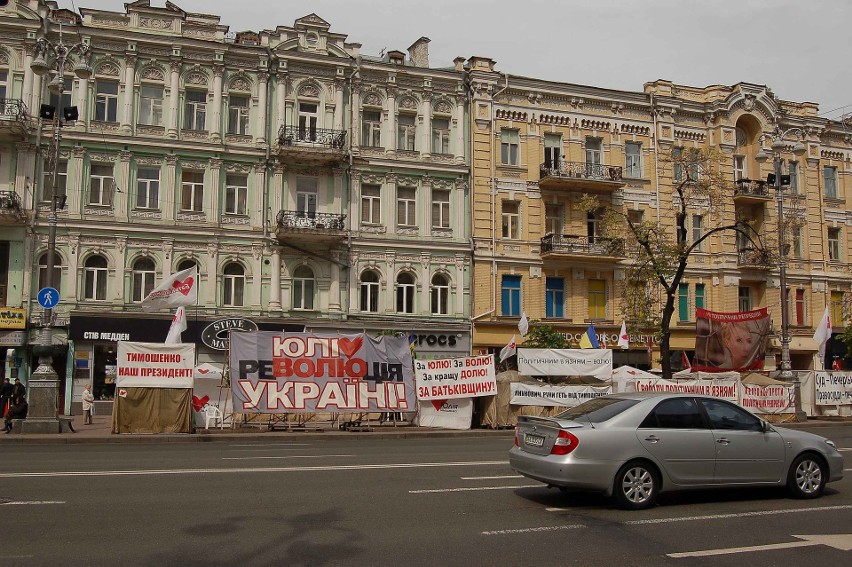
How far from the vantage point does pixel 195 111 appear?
3219 cm

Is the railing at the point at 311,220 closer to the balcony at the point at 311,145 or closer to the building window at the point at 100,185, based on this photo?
the balcony at the point at 311,145

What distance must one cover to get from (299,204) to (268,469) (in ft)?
70.9

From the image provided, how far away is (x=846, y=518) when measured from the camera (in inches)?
357

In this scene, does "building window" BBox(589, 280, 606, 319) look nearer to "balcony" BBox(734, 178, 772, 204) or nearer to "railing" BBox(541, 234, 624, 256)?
"railing" BBox(541, 234, 624, 256)

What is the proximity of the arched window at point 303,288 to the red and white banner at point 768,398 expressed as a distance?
16.9 metres

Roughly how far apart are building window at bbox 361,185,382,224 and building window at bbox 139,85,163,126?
28.6 feet

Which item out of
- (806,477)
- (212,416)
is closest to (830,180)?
(212,416)

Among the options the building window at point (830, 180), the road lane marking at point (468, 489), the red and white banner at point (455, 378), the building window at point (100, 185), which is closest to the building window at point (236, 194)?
the building window at point (100, 185)

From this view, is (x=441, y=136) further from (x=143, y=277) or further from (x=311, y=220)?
(x=143, y=277)

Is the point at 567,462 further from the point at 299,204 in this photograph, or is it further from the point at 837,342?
the point at 837,342

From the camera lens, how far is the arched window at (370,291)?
33.5 meters

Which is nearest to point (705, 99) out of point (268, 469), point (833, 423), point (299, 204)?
point (833, 423)

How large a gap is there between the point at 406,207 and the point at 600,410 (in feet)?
83.0

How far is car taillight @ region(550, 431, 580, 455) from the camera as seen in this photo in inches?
367
